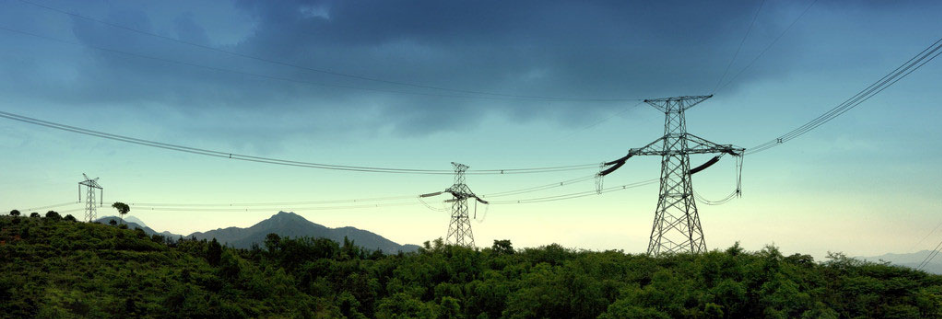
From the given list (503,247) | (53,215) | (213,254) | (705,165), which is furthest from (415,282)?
(53,215)

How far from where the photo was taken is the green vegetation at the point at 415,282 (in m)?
22.5

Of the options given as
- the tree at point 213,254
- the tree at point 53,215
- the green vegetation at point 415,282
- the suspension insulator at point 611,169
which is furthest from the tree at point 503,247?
the tree at point 53,215

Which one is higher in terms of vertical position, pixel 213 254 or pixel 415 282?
pixel 213 254

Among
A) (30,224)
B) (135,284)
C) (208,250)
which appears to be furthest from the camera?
(30,224)

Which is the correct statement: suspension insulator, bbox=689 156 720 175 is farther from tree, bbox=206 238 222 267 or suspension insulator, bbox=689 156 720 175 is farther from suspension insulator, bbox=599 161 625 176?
tree, bbox=206 238 222 267

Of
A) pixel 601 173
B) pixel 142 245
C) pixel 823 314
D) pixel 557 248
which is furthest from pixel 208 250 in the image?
pixel 823 314

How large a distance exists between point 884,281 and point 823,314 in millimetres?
5294

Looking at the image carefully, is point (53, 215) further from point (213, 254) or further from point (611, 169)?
point (611, 169)

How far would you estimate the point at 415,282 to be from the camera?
3809cm

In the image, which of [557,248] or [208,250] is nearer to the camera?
[557,248]

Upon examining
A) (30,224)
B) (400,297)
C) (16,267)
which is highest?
(30,224)

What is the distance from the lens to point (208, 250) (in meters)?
45.7

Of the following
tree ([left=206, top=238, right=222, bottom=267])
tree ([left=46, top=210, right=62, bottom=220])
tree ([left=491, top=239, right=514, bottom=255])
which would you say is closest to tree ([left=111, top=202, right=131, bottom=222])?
tree ([left=46, top=210, right=62, bottom=220])

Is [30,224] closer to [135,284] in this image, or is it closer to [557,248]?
[135,284]
